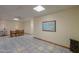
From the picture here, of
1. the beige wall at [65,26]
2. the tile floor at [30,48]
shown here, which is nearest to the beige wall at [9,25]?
the tile floor at [30,48]

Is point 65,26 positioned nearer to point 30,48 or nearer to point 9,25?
point 30,48

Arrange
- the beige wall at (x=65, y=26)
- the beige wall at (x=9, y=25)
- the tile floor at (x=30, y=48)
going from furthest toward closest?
1. the beige wall at (x=9, y=25)
2. the beige wall at (x=65, y=26)
3. the tile floor at (x=30, y=48)

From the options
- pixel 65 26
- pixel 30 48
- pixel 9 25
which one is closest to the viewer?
pixel 30 48

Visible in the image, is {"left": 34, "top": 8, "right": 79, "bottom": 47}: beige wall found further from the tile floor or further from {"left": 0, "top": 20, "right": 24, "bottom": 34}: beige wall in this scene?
{"left": 0, "top": 20, "right": 24, "bottom": 34}: beige wall

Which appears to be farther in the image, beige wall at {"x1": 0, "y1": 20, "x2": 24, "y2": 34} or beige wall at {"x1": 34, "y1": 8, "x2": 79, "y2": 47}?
beige wall at {"x1": 0, "y1": 20, "x2": 24, "y2": 34}

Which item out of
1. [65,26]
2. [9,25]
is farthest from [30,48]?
[9,25]

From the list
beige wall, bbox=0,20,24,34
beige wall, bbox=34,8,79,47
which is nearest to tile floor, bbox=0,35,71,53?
beige wall, bbox=34,8,79,47

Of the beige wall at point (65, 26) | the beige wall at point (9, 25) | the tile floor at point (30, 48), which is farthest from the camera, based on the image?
the beige wall at point (9, 25)

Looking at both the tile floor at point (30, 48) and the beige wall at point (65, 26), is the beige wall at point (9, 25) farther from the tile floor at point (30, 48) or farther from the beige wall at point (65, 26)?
the beige wall at point (65, 26)
